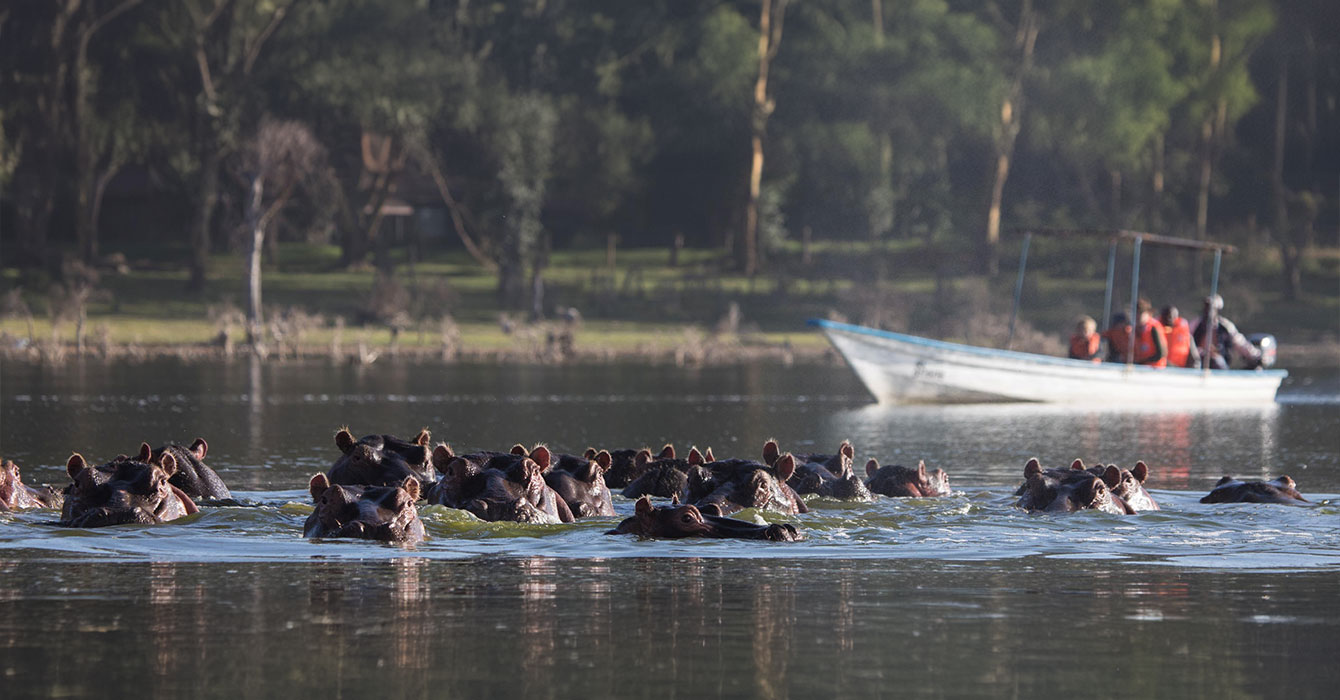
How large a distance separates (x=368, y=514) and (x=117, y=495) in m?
2.01

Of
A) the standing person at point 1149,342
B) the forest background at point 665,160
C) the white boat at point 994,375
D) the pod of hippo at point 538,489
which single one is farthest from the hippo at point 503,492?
the forest background at point 665,160

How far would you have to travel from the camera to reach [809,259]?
6550 centimetres

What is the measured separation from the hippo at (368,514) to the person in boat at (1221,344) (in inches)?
990

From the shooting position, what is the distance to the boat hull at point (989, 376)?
36.4 metres

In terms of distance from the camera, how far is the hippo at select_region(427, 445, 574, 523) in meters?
15.4

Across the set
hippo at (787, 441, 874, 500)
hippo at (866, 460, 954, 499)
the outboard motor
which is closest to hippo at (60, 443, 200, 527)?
hippo at (787, 441, 874, 500)

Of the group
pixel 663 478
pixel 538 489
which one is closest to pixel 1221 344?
pixel 663 478

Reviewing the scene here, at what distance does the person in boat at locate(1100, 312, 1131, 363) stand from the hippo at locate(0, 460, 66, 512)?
23512mm

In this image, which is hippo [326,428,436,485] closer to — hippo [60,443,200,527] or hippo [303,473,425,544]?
hippo [303,473,425,544]

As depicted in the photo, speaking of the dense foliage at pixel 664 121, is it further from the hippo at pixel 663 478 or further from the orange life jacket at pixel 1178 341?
the hippo at pixel 663 478

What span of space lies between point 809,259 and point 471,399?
32.2 metres

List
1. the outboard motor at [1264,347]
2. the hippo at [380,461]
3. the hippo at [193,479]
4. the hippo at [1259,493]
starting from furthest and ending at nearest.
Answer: the outboard motor at [1264,347]
the hippo at [1259,493]
the hippo at [193,479]
the hippo at [380,461]

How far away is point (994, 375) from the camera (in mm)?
36656

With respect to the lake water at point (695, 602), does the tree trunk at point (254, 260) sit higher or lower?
higher
